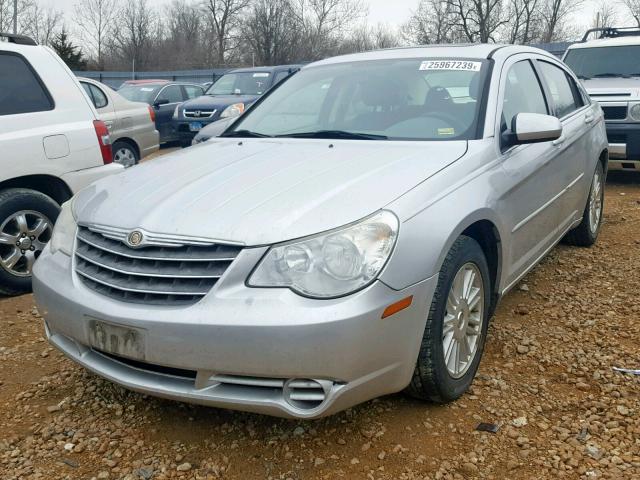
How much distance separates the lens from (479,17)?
4538cm

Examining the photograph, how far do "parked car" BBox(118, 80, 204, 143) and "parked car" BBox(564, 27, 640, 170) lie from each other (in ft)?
26.4

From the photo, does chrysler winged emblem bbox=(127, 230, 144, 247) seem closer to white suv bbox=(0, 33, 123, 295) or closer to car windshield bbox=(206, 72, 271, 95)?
white suv bbox=(0, 33, 123, 295)

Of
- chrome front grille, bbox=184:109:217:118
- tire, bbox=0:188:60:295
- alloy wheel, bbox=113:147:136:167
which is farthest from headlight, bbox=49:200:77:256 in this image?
chrome front grille, bbox=184:109:217:118

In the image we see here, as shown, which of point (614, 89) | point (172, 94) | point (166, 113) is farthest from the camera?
Answer: point (172, 94)

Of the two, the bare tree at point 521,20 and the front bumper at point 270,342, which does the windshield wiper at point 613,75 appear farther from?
the bare tree at point 521,20

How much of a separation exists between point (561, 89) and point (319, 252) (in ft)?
10.2

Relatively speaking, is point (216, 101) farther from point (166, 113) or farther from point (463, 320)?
point (463, 320)

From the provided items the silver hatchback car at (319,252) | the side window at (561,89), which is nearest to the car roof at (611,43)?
the side window at (561,89)

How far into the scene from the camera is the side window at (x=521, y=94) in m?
3.54

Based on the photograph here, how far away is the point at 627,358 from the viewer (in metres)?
3.29

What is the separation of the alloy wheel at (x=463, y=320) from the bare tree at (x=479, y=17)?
45421 mm

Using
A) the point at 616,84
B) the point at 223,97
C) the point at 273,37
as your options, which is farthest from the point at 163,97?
the point at 273,37

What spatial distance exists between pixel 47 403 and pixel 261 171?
1470 millimetres

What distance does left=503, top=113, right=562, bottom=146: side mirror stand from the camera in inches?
127
